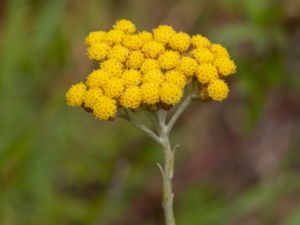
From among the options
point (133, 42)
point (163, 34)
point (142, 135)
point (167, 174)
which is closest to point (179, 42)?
point (163, 34)

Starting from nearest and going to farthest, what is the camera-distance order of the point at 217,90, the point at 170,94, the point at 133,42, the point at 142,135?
the point at 170,94, the point at 217,90, the point at 133,42, the point at 142,135

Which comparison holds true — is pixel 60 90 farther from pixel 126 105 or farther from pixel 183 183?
pixel 126 105

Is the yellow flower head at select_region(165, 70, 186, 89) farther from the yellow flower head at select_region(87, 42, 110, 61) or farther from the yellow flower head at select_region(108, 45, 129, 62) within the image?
the yellow flower head at select_region(87, 42, 110, 61)

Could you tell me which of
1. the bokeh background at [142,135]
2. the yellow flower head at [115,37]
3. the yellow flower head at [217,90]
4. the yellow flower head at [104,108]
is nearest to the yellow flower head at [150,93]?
the yellow flower head at [104,108]

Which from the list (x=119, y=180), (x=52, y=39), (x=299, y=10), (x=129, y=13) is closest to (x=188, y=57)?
(x=119, y=180)

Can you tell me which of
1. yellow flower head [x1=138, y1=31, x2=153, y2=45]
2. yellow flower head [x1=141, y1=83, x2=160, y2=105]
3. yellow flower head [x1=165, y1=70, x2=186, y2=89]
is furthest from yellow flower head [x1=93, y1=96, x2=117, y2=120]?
yellow flower head [x1=138, y1=31, x2=153, y2=45]

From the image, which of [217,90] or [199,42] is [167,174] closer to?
[217,90]

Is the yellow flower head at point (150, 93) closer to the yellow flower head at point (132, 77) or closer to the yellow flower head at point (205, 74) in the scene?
the yellow flower head at point (132, 77)
